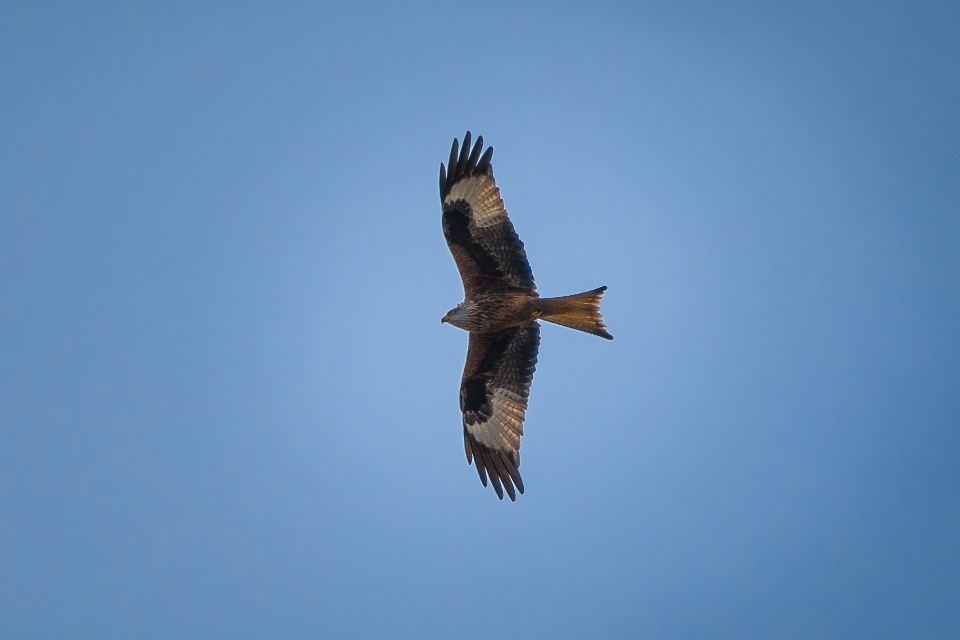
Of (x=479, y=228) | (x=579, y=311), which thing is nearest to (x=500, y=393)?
(x=579, y=311)

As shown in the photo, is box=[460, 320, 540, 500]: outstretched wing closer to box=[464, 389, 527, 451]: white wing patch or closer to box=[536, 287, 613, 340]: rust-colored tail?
box=[464, 389, 527, 451]: white wing patch

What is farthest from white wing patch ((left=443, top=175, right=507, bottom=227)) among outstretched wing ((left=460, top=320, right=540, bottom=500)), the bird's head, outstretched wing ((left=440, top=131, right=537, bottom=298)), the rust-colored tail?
outstretched wing ((left=460, top=320, right=540, bottom=500))

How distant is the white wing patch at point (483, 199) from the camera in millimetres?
8570

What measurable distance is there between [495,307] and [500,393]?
1.08 metres

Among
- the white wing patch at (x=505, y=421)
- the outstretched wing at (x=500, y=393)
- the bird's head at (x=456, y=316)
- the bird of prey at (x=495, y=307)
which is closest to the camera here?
the bird of prey at (x=495, y=307)

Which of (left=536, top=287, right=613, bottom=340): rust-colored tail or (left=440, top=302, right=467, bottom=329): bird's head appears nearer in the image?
(left=536, top=287, right=613, bottom=340): rust-colored tail

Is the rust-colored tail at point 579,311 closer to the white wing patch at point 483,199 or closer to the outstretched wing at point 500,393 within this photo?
the outstretched wing at point 500,393

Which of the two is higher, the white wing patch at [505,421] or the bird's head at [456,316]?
the bird's head at [456,316]

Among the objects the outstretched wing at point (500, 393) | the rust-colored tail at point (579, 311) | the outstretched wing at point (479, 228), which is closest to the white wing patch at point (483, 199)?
the outstretched wing at point (479, 228)

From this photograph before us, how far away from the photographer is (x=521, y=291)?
8594 mm

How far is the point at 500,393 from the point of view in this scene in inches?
365

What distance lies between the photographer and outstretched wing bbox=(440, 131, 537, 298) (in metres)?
8.58

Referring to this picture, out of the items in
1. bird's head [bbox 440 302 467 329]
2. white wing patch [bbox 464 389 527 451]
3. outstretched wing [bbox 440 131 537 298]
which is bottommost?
white wing patch [bbox 464 389 527 451]

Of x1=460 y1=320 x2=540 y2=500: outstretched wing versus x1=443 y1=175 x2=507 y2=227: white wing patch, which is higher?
x1=443 y1=175 x2=507 y2=227: white wing patch
